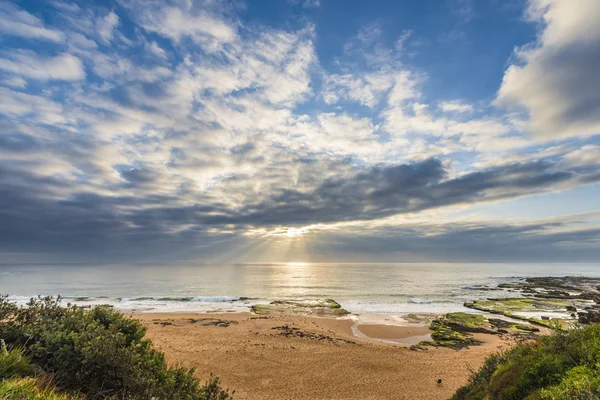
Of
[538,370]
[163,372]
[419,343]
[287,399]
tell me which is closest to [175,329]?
[287,399]

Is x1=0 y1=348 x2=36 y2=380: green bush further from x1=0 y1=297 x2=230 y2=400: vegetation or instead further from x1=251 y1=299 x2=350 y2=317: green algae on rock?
x1=251 y1=299 x2=350 y2=317: green algae on rock

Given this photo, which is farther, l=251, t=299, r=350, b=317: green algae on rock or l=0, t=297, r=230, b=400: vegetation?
l=251, t=299, r=350, b=317: green algae on rock

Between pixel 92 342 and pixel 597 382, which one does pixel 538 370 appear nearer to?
pixel 597 382

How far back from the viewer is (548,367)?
253 inches

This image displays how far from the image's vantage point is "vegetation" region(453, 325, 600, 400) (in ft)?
17.6

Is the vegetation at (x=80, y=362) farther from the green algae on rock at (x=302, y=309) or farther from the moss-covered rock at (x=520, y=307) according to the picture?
the moss-covered rock at (x=520, y=307)

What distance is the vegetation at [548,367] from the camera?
5.38m

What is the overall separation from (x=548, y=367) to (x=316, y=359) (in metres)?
17.1

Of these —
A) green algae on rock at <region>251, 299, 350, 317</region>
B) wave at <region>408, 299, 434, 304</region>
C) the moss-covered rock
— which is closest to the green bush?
green algae on rock at <region>251, 299, 350, 317</region>

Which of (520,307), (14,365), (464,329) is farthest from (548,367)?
(520,307)

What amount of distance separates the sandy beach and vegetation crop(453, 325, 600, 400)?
10161 millimetres

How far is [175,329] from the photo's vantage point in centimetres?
2948

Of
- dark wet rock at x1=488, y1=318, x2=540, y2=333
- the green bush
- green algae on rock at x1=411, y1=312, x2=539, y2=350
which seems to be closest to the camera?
the green bush

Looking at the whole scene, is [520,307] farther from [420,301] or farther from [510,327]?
[510,327]
